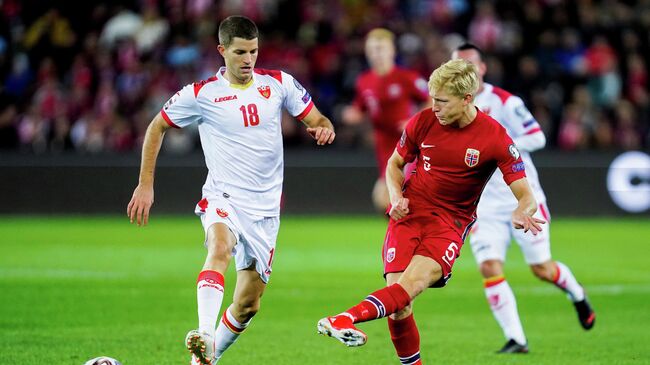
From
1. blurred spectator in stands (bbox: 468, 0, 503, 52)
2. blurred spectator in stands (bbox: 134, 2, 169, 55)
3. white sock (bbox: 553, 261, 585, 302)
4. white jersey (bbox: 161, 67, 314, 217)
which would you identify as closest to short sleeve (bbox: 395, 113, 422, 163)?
white jersey (bbox: 161, 67, 314, 217)

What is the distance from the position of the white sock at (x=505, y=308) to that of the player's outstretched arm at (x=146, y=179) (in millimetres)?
3256

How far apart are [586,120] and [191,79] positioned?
8000mm

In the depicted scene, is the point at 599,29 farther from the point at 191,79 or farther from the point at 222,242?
the point at 222,242

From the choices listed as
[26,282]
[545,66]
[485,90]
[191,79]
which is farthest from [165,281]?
[545,66]

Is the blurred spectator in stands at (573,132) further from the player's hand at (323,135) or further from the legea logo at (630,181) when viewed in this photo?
the player's hand at (323,135)

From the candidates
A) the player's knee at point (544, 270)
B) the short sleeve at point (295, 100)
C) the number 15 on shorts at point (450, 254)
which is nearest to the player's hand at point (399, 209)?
the number 15 on shorts at point (450, 254)

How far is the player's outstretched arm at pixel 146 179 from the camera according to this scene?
281 inches

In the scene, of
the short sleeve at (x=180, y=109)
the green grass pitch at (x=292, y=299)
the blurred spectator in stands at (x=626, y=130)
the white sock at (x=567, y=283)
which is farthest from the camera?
the blurred spectator in stands at (x=626, y=130)

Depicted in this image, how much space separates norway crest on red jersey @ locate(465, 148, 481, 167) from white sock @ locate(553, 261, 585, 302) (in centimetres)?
316

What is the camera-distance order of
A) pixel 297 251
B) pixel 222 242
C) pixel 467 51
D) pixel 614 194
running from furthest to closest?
pixel 614 194 < pixel 297 251 < pixel 467 51 < pixel 222 242

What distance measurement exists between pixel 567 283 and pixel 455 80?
3758mm

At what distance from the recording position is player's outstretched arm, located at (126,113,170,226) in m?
7.15

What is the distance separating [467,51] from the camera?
9.45 metres

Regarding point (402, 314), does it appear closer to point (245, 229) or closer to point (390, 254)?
point (390, 254)
